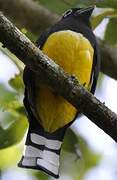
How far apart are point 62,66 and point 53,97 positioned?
0.57 ft

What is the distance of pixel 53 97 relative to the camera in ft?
10.0

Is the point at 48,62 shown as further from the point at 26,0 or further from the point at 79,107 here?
the point at 26,0

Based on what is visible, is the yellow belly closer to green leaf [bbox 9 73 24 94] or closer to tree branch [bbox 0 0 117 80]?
tree branch [bbox 0 0 117 80]

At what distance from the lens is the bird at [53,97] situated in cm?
301

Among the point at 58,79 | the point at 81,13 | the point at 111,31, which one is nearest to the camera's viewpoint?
the point at 58,79

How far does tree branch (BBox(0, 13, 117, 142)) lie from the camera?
2.37 metres

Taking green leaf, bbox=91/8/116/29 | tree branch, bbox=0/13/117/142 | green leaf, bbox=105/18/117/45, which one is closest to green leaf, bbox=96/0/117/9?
green leaf, bbox=91/8/116/29

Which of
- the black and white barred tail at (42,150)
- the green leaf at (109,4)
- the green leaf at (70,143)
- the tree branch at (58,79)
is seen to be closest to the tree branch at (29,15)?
the green leaf at (109,4)

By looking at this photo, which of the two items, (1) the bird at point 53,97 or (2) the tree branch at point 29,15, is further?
(2) the tree branch at point 29,15

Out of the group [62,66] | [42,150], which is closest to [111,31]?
[62,66]

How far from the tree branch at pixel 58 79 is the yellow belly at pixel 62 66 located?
1.91 feet

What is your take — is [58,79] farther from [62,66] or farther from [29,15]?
[29,15]

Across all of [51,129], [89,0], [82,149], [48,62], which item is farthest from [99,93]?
[48,62]

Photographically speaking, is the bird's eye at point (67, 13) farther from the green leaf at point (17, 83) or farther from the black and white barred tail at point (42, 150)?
the black and white barred tail at point (42, 150)
